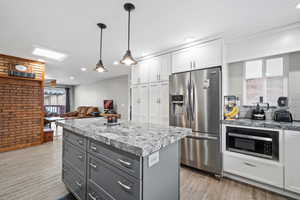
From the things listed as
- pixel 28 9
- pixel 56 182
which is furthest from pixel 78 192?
pixel 28 9

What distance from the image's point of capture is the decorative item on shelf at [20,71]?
3649 millimetres

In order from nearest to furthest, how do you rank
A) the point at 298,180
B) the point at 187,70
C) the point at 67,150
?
the point at 298,180 < the point at 67,150 < the point at 187,70

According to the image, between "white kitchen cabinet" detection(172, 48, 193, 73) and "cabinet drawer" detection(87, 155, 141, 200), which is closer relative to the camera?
"cabinet drawer" detection(87, 155, 141, 200)

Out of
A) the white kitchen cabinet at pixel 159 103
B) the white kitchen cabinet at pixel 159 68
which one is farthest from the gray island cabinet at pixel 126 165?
the white kitchen cabinet at pixel 159 68

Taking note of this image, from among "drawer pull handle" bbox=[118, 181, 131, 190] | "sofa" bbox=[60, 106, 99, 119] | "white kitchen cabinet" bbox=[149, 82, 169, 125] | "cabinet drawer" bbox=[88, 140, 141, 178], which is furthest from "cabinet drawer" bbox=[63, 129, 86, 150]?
"sofa" bbox=[60, 106, 99, 119]

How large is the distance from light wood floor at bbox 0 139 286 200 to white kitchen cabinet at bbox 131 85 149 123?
154 cm

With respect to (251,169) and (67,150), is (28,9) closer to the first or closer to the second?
(67,150)

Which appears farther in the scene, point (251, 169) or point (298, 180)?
point (251, 169)

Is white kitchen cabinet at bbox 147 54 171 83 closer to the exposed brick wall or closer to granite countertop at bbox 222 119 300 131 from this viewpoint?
granite countertop at bbox 222 119 300 131

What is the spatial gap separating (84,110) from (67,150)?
682 cm

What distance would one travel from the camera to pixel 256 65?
2658 mm

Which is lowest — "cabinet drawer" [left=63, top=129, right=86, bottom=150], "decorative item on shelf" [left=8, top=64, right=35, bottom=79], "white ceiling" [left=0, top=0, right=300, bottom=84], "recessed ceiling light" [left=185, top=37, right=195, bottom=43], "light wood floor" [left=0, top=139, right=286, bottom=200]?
"light wood floor" [left=0, top=139, right=286, bottom=200]

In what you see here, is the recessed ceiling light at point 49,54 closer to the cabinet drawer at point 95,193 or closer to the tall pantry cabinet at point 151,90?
the tall pantry cabinet at point 151,90

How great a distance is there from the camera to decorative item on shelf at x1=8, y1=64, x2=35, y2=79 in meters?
3.65
